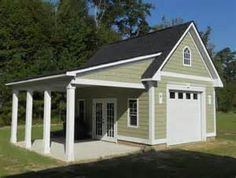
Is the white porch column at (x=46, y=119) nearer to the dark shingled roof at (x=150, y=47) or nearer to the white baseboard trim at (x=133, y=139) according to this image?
the dark shingled roof at (x=150, y=47)

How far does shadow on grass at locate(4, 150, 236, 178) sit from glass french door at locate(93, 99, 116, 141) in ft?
13.0

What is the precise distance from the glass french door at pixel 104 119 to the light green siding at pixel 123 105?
1.07 ft

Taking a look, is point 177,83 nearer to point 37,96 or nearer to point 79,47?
point 37,96

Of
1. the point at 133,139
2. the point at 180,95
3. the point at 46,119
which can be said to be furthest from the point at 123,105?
the point at 46,119

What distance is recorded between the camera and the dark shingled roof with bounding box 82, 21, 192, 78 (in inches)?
598

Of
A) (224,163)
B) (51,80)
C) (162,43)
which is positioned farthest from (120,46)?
(224,163)

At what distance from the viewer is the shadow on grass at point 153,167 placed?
9469 millimetres

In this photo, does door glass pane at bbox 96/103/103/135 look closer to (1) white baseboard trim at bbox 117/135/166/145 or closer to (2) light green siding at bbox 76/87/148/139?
(2) light green siding at bbox 76/87/148/139

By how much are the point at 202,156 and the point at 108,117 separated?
5.61 metres

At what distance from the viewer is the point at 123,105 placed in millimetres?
16047

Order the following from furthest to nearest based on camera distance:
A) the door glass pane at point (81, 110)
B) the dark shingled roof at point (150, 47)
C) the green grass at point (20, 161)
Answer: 1. the door glass pane at point (81, 110)
2. the dark shingled roof at point (150, 47)
3. the green grass at point (20, 161)

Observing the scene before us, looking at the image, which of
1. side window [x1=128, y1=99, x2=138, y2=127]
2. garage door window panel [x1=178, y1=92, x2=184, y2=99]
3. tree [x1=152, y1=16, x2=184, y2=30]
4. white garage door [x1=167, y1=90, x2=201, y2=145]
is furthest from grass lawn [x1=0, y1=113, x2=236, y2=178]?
tree [x1=152, y1=16, x2=184, y2=30]

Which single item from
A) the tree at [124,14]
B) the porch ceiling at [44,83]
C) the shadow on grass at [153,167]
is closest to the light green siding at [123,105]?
the shadow on grass at [153,167]

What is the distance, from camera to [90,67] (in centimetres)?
1245
